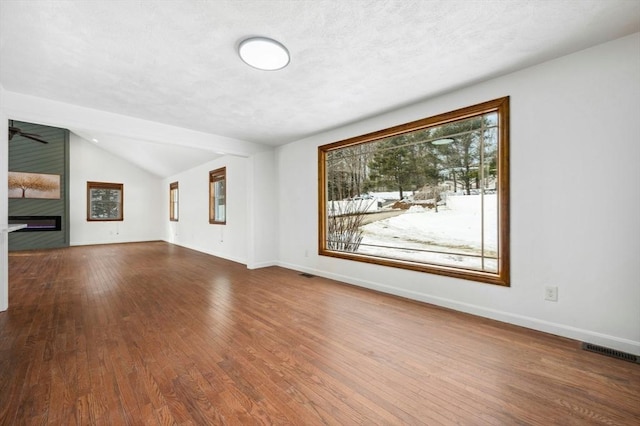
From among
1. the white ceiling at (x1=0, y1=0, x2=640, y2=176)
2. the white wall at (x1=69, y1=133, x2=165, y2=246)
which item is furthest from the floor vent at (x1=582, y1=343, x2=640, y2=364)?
the white wall at (x1=69, y1=133, x2=165, y2=246)

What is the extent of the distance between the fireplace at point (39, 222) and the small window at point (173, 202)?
292 centimetres

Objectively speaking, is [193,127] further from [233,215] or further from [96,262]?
[96,262]

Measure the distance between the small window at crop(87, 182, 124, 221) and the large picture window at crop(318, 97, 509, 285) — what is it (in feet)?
28.0

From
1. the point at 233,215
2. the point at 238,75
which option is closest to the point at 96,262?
the point at 233,215

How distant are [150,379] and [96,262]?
564cm

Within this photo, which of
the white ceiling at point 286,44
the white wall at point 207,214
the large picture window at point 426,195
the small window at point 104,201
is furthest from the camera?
the small window at point 104,201

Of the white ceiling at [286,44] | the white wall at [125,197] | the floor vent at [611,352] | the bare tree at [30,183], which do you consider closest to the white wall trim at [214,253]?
the white wall at [125,197]

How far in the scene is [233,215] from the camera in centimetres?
631

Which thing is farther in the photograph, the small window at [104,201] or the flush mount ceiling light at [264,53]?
the small window at [104,201]

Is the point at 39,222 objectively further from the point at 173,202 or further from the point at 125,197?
the point at 173,202

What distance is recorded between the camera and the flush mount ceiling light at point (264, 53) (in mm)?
2105

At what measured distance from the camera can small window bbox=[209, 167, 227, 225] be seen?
673cm

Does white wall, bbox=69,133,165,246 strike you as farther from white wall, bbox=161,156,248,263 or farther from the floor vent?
the floor vent

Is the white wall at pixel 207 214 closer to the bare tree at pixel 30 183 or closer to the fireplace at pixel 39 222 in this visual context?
the fireplace at pixel 39 222
